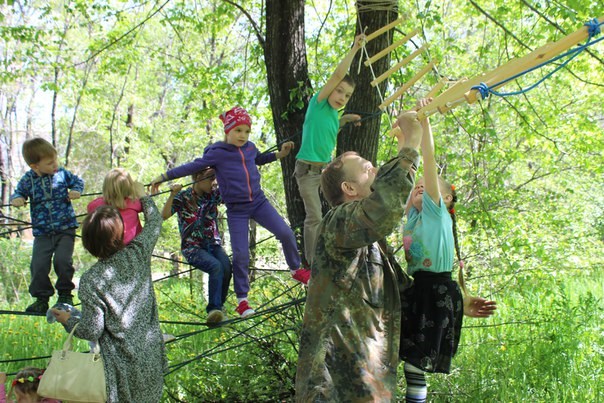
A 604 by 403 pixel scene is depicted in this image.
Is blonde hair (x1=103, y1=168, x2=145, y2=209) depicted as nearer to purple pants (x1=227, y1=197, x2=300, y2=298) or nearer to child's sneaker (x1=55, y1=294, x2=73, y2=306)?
purple pants (x1=227, y1=197, x2=300, y2=298)

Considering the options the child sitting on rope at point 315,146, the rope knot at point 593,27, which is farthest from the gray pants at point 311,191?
the rope knot at point 593,27

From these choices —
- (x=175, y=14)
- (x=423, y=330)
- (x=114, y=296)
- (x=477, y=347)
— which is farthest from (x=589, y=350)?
(x=175, y=14)

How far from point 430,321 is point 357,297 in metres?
0.37

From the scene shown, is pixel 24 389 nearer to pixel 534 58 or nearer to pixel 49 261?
pixel 49 261

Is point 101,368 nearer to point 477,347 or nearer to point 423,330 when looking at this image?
point 423,330

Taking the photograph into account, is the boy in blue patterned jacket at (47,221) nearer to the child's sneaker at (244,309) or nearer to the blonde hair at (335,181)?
the child's sneaker at (244,309)

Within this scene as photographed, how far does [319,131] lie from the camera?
319 cm

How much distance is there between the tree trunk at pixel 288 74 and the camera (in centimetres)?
365

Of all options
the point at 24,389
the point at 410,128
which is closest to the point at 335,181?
the point at 410,128

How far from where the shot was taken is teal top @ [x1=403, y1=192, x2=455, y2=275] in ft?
6.86

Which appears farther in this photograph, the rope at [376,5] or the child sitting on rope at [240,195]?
the rope at [376,5]

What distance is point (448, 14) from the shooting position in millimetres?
9914

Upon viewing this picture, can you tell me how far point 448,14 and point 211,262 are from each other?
323 inches

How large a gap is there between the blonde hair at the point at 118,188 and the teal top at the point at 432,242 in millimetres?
1270
